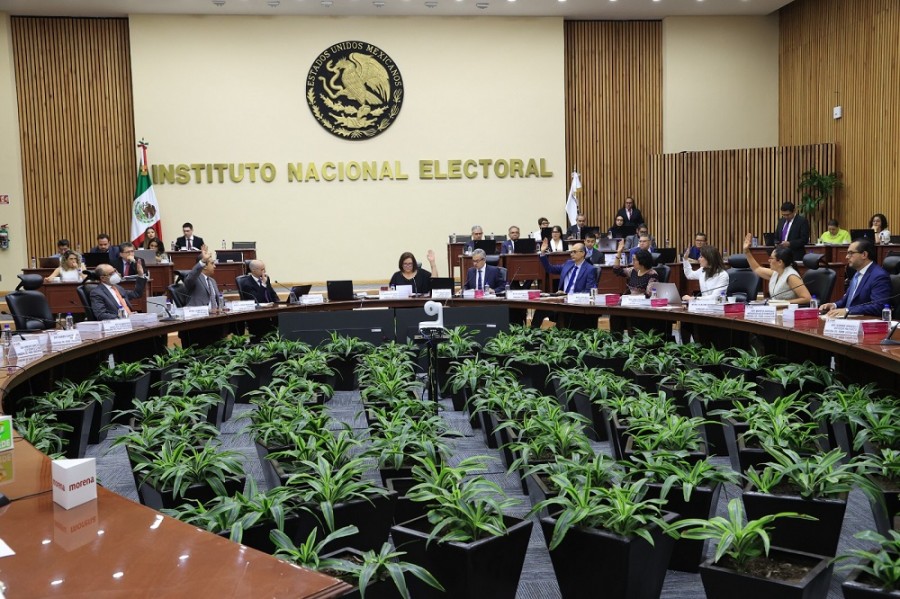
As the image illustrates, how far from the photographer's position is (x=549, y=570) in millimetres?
3191

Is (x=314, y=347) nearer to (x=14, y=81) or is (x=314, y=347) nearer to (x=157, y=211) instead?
(x=157, y=211)

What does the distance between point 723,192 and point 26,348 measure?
1143 centimetres

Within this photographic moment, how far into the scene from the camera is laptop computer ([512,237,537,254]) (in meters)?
11.2

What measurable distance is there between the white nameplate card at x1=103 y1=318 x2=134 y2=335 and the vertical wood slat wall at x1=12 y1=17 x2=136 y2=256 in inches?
302

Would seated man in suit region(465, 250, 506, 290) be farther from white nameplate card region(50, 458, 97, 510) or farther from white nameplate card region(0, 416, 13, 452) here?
white nameplate card region(50, 458, 97, 510)

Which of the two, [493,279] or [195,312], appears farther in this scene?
[493,279]

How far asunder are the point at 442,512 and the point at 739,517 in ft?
3.05

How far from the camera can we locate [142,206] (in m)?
13.1

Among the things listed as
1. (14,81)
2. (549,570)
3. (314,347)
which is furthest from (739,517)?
(14,81)

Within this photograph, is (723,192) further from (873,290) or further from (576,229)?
(873,290)

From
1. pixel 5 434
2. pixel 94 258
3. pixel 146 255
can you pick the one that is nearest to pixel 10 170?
pixel 146 255

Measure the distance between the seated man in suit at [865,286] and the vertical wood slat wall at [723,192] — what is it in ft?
26.4

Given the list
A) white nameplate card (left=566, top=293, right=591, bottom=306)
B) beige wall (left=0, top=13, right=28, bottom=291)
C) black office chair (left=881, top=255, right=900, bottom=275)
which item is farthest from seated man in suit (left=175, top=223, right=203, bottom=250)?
black office chair (left=881, top=255, right=900, bottom=275)

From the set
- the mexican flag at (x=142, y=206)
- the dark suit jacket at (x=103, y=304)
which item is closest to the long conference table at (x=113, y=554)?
the dark suit jacket at (x=103, y=304)
